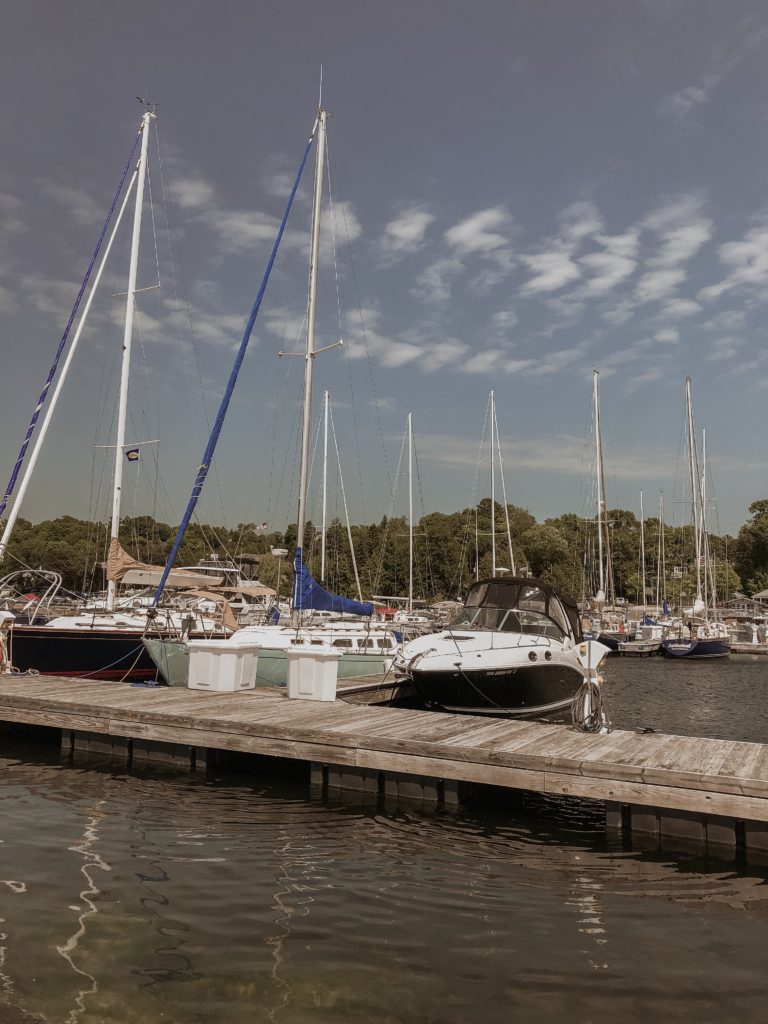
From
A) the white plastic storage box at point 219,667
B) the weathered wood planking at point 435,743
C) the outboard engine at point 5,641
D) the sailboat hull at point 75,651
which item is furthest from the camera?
the sailboat hull at point 75,651

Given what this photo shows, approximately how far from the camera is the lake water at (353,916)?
623 centimetres

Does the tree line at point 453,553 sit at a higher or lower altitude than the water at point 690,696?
higher

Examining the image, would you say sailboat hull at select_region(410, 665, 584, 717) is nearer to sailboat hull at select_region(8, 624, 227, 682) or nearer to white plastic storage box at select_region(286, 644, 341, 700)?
white plastic storage box at select_region(286, 644, 341, 700)

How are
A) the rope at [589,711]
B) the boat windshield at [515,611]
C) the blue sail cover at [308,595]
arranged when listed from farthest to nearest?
the blue sail cover at [308,595] → the boat windshield at [515,611] → the rope at [589,711]

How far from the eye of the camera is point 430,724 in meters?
13.7

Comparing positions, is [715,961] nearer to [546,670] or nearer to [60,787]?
[60,787]

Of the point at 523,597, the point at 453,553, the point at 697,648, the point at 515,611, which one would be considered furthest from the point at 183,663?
the point at 453,553

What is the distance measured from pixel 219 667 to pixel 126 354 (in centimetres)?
1694

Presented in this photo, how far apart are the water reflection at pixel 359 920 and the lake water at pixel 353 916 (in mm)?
27

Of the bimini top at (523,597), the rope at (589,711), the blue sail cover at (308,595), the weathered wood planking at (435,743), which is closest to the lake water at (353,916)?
the weathered wood planking at (435,743)

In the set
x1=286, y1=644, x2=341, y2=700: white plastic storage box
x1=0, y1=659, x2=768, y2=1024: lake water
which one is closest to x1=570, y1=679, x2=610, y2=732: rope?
x1=0, y1=659, x2=768, y2=1024: lake water

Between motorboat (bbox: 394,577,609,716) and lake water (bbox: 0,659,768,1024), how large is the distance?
6.53m

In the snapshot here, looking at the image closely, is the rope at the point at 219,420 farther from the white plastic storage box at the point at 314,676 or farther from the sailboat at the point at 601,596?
the sailboat at the point at 601,596

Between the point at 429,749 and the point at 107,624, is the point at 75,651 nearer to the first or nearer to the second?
the point at 107,624
